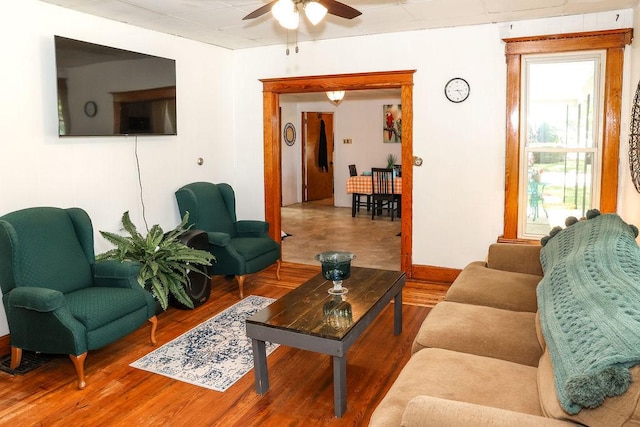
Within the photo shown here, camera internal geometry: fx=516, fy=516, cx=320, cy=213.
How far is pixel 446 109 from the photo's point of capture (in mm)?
4848

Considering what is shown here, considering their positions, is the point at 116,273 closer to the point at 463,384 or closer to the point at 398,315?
the point at 398,315

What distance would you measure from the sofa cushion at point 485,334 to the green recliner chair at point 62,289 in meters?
1.86

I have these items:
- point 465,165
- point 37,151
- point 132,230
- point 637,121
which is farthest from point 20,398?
point 637,121

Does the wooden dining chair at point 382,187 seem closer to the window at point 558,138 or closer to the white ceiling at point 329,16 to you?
the white ceiling at point 329,16

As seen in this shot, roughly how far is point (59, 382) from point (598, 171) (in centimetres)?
438

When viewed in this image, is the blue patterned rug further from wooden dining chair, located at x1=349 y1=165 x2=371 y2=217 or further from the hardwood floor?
wooden dining chair, located at x1=349 y1=165 x2=371 y2=217

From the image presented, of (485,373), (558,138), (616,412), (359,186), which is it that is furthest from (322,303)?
(359,186)

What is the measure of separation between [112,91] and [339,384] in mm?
2910

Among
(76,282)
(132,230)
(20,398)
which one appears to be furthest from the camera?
(132,230)

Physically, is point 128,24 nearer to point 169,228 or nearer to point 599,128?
point 169,228

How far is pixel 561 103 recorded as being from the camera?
4.50 meters

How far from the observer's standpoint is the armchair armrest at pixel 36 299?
2.89 metres

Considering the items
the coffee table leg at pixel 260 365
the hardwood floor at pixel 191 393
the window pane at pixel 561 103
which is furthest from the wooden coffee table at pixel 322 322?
the window pane at pixel 561 103

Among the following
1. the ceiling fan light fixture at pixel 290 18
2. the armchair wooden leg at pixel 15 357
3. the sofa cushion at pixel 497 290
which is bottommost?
the armchair wooden leg at pixel 15 357
